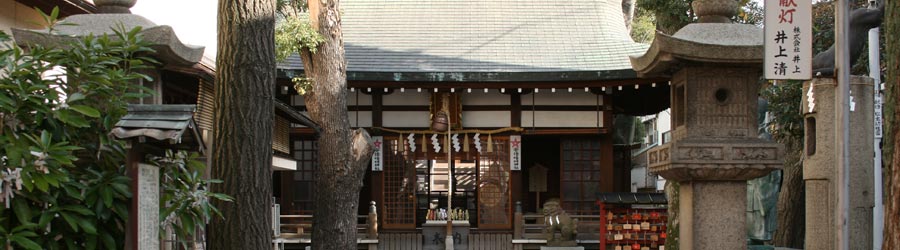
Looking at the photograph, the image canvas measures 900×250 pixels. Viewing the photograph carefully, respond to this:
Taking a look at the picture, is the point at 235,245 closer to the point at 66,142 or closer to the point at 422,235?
the point at 66,142

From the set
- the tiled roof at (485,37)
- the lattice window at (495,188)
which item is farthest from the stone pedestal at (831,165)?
the lattice window at (495,188)

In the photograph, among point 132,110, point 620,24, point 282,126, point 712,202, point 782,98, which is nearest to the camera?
point 132,110

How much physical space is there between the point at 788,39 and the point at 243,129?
5.65m

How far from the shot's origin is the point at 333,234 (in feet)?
45.2

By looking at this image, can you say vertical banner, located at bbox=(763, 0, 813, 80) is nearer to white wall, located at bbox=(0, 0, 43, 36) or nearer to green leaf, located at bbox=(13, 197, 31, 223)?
green leaf, located at bbox=(13, 197, 31, 223)

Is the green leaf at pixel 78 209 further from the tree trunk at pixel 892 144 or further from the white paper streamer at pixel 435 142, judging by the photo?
the white paper streamer at pixel 435 142

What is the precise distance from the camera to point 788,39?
10.0m

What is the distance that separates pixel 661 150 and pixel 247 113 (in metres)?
4.85

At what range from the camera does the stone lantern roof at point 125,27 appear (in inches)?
332

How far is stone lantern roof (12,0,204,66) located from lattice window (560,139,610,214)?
1305 centimetres

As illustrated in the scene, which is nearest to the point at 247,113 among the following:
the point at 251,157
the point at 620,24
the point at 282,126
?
the point at 251,157

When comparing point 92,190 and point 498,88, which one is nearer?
point 92,190

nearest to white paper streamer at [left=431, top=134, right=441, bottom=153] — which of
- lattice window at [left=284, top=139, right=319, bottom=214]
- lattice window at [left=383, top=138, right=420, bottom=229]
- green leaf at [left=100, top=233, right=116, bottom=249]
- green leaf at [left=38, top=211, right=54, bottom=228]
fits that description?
lattice window at [left=383, top=138, right=420, bottom=229]

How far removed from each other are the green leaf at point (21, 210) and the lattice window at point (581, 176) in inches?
635
